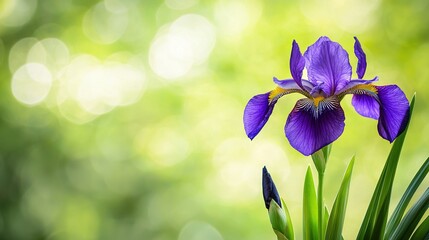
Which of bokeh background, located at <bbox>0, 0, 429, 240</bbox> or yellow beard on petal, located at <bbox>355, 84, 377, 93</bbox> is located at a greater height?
bokeh background, located at <bbox>0, 0, 429, 240</bbox>

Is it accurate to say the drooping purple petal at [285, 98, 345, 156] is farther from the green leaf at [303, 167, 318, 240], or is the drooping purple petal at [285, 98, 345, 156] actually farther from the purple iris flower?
the green leaf at [303, 167, 318, 240]

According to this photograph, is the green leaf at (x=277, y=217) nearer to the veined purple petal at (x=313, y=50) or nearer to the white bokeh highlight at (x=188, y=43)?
the veined purple petal at (x=313, y=50)

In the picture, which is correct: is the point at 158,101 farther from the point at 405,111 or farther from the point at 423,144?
the point at 405,111

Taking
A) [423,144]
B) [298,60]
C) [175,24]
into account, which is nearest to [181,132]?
[175,24]

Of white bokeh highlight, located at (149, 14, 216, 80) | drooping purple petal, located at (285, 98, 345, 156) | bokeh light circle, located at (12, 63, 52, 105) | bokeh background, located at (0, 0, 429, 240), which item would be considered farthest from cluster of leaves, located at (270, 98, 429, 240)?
bokeh light circle, located at (12, 63, 52, 105)

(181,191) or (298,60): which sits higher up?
(181,191)

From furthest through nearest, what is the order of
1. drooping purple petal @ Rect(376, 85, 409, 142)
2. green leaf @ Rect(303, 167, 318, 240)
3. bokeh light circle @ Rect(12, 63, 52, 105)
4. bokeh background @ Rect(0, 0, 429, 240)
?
bokeh light circle @ Rect(12, 63, 52, 105) < bokeh background @ Rect(0, 0, 429, 240) < green leaf @ Rect(303, 167, 318, 240) < drooping purple petal @ Rect(376, 85, 409, 142)

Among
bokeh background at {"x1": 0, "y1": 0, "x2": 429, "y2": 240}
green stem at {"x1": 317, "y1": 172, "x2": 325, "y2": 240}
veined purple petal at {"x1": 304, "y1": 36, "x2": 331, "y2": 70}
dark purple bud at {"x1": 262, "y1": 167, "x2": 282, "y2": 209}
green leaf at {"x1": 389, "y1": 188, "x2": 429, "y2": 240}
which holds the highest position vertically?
bokeh background at {"x1": 0, "y1": 0, "x2": 429, "y2": 240}

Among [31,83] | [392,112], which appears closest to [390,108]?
[392,112]
